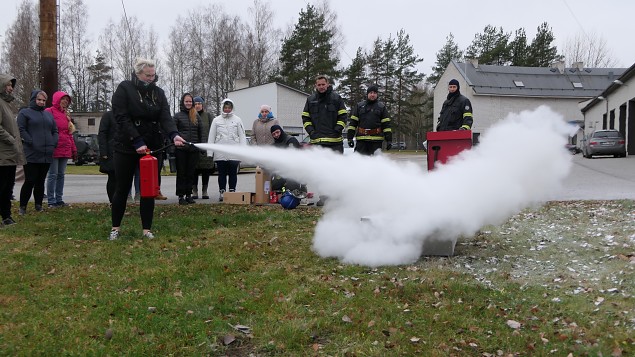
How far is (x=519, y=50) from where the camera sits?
66500mm

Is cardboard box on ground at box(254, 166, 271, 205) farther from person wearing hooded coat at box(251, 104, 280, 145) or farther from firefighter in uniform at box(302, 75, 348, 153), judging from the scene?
firefighter in uniform at box(302, 75, 348, 153)

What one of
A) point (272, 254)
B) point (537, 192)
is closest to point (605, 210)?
point (537, 192)

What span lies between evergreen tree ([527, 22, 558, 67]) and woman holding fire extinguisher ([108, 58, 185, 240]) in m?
66.4

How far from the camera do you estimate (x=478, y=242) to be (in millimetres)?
6504

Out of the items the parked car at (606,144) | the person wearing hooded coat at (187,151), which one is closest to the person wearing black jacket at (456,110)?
the person wearing hooded coat at (187,151)

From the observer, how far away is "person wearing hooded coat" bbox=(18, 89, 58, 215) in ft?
28.5

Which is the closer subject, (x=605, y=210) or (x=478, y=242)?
(x=478, y=242)

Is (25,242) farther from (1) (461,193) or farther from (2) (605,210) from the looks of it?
(2) (605,210)

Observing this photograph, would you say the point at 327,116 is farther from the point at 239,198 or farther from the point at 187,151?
the point at 187,151

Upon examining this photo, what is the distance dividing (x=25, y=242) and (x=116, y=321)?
11.5 feet

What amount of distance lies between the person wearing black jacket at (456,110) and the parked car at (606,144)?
25.3 meters

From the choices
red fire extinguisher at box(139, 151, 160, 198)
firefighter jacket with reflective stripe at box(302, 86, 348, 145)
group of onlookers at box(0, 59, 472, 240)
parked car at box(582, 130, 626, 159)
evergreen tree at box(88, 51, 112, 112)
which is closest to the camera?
red fire extinguisher at box(139, 151, 160, 198)

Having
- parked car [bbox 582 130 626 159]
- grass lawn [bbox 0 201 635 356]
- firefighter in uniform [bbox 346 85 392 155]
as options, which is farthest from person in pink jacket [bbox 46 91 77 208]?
parked car [bbox 582 130 626 159]

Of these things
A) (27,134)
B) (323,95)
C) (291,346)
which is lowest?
(291,346)
